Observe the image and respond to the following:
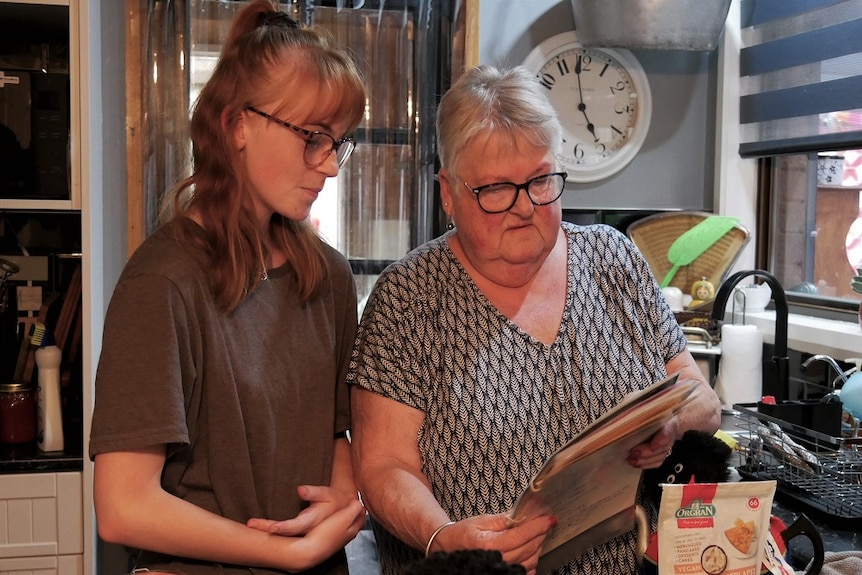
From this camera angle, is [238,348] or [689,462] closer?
[238,348]

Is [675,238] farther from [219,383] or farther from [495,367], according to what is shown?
[219,383]

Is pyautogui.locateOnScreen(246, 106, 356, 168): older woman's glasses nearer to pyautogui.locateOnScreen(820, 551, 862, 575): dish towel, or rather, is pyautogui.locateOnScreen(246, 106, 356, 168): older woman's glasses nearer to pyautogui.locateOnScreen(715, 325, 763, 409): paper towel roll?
pyautogui.locateOnScreen(820, 551, 862, 575): dish towel

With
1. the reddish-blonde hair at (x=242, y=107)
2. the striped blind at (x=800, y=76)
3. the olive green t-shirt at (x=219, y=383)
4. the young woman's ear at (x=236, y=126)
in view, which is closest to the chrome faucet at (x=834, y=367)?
the striped blind at (x=800, y=76)

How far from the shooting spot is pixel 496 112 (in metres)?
1.31

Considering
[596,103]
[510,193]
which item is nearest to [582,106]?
[596,103]

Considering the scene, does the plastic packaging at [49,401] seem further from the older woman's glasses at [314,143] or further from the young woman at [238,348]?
the older woman's glasses at [314,143]

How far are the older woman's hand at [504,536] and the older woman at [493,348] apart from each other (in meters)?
0.09

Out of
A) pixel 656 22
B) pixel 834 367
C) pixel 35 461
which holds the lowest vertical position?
pixel 35 461

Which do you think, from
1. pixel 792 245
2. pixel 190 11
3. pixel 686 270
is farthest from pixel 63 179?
pixel 792 245

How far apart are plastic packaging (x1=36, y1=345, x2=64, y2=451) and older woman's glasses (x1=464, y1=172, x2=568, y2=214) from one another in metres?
1.34

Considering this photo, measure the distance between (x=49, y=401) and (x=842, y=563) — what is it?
5.72 feet

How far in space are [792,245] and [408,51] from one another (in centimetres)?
136

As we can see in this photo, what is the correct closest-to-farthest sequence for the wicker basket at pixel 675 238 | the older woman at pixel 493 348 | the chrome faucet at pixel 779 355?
the older woman at pixel 493 348
the chrome faucet at pixel 779 355
the wicker basket at pixel 675 238

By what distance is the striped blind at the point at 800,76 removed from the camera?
2318 millimetres
